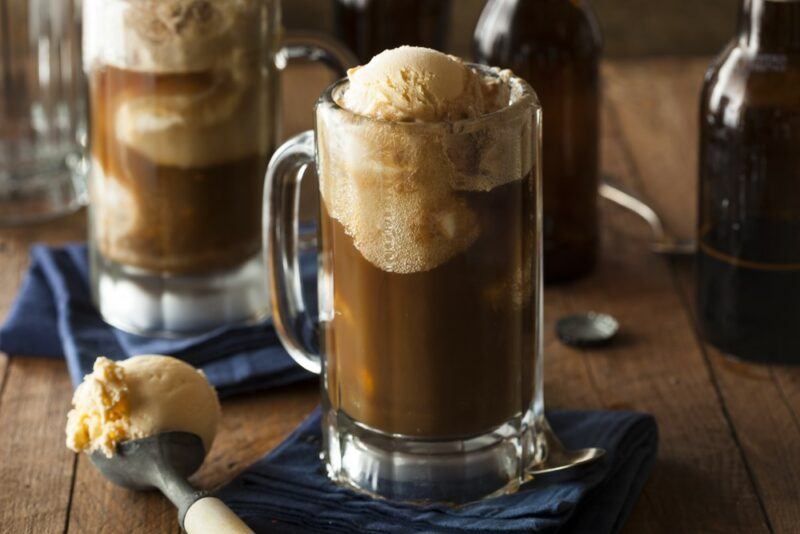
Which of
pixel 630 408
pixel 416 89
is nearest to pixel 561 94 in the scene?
pixel 630 408

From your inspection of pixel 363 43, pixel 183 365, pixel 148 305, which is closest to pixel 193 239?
pixel 148 305

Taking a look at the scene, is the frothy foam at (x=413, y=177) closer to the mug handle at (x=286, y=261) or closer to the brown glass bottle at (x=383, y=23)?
the mug handle at (x=286, y=261)

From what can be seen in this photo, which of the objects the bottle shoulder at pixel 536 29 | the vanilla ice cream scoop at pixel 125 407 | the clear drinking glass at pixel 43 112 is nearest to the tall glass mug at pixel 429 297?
the vanilla ice cream scoop at pixel 125 407

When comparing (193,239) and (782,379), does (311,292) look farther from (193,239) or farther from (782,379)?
(782,379)

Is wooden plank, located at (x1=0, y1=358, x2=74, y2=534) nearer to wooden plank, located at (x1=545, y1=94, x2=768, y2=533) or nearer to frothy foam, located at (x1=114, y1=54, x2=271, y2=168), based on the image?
frothy foam, located at (x1=114, y1=54, x2=271, y2=168)

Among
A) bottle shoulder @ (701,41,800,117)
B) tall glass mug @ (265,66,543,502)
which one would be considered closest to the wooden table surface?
tall glass mug @ (265,66,543,502)
